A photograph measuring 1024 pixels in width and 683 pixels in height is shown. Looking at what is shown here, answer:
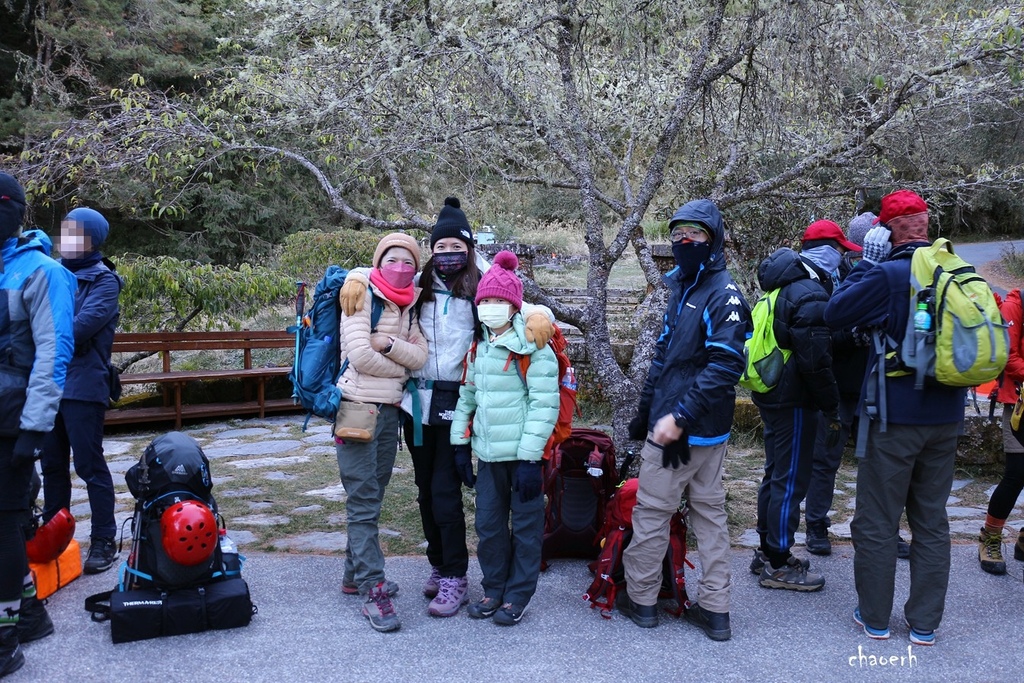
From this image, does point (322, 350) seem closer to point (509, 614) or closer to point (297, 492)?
point (509, 614)

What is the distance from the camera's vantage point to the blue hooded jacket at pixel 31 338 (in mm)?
3484

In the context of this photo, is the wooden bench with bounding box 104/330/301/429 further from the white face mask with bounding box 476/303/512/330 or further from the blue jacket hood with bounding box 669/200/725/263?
the blue jacket hood with bounding box 669/200/725/263

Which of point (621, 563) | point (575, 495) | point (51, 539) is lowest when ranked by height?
point (621, 563)

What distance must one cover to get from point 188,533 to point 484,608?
152 centimetres

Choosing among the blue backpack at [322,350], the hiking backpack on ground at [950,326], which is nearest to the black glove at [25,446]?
the blue backpack at [322,350]

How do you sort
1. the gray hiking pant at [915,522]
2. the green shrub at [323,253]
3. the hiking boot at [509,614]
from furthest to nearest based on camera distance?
the green shrub at [323,253], the hiking boot at [509,614], the gray hiking pant at [915,522]

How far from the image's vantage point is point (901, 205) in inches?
158

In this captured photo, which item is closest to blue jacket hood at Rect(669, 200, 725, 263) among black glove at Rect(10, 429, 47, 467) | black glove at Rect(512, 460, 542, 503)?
black glove at Rect(512, 460, 542, 503)

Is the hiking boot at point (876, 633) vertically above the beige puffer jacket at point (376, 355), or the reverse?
the beige puffer jacket at point (376, 355)

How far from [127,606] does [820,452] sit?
4.05 m

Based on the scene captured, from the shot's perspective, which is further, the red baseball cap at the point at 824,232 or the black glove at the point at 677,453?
the red baseball cap at the point at 824,232

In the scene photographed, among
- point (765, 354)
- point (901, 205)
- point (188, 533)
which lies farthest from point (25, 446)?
point (901, 205)

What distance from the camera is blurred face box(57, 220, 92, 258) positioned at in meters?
4.80

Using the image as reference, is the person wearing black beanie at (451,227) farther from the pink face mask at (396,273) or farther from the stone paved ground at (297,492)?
the stone paved ground at (297,492)
